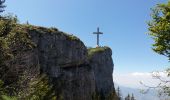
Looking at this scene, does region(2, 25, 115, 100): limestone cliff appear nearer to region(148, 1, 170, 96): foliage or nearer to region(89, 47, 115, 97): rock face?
region(89, 47, 115, 97): rock face

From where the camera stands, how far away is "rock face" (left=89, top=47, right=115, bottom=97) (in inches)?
3543

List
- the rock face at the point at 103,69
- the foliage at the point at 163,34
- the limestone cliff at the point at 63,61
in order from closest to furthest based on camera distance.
Answer: the foliage at the point at 163,34, the limestone cliff at the point at 63,61, the rock face at the point at 103,69

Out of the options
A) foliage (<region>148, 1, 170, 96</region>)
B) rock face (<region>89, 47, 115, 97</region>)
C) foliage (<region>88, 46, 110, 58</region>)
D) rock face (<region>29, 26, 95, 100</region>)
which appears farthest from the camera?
rock face (<region>89, 47, 115, 97</region>)

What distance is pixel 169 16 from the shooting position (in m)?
19.6

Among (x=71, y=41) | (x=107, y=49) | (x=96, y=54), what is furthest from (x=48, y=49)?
(x=107, y=49)

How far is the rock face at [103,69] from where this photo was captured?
3543 inches

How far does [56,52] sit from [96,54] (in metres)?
28.1

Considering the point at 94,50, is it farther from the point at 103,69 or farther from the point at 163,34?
the point at 163,34

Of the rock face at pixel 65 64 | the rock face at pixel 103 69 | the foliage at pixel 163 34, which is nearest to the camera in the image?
the foliage at pixel 163 34

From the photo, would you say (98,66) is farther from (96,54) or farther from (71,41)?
(71,41)

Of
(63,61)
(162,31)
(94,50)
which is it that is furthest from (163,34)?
(94,50)

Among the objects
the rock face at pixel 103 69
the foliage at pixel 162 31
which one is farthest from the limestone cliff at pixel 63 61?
the foliage at pixel 162 31

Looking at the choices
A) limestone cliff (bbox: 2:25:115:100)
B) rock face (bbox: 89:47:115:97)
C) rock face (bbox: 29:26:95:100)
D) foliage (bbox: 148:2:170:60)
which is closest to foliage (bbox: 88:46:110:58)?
rock face (bbox: 89:47:115:97)

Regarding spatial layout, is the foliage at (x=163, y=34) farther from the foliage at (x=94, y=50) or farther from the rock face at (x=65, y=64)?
→ the foliage at (x=94, y=50)
